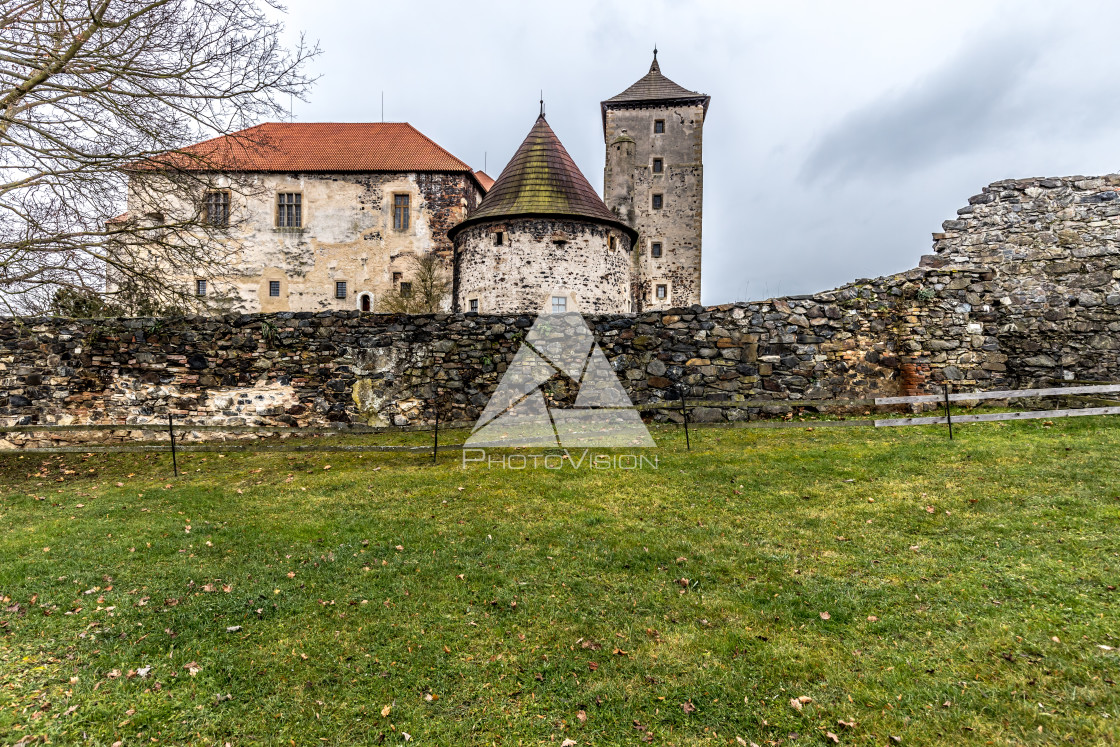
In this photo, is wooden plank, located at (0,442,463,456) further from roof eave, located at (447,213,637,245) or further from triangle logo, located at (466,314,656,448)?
roof eave, located at (447,213,637,245)

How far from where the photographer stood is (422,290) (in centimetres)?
2636

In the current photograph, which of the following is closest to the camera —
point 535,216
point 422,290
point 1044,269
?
point 1044,269

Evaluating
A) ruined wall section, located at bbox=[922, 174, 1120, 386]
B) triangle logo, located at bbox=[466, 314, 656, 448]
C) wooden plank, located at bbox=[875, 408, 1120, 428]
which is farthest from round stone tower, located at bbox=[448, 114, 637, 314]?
wooden plank, located at bbox=[875, 408, 1120, 428]

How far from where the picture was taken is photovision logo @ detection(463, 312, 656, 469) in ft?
34.9

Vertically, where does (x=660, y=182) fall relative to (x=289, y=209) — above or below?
above

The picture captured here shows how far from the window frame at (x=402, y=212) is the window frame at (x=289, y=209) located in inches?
187

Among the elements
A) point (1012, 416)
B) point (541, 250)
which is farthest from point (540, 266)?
point (1012, 416)

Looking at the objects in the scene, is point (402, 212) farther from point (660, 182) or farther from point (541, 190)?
point (660, 182)

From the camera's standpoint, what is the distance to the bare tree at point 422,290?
26.1 meters

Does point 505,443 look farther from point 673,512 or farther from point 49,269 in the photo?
point 49,269

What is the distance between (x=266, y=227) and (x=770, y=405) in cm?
2663

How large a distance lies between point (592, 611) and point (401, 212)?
2668 cm

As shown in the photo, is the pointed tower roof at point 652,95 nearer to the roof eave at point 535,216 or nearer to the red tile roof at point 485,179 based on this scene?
the red tile roof at point 485,179

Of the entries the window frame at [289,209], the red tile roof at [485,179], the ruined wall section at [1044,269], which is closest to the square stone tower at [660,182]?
the red tile roof at [485,179]
